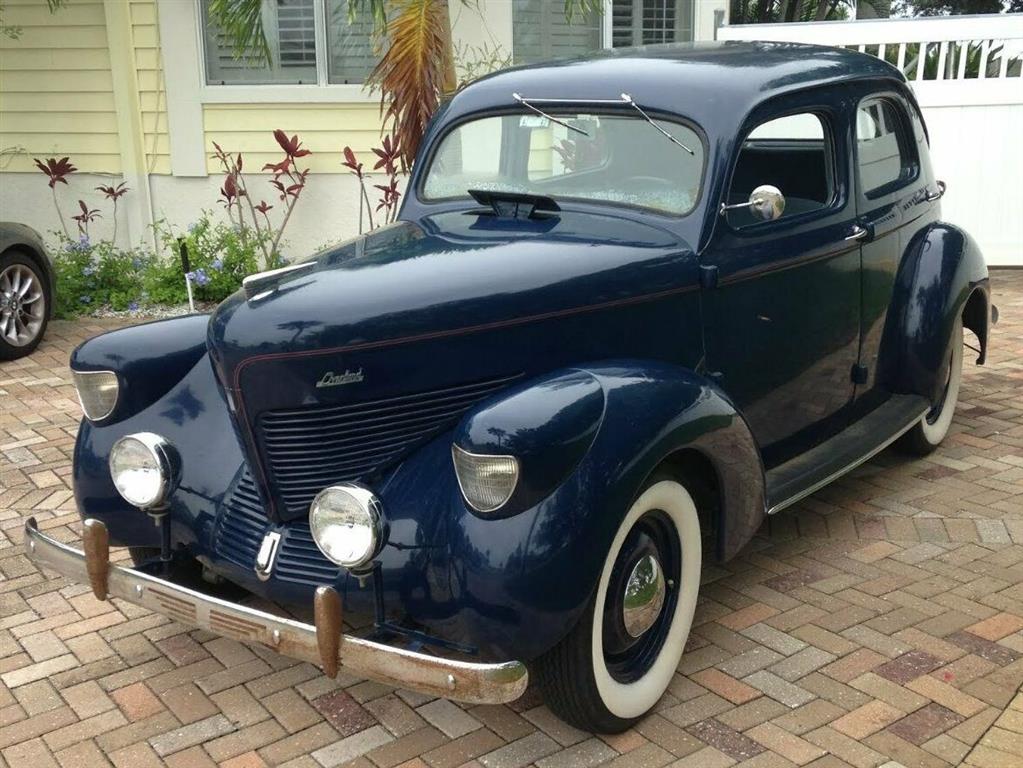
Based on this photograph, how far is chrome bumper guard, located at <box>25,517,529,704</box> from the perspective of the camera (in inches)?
104

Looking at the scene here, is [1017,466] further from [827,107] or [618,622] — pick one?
[618,622]

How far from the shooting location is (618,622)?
3.06 m

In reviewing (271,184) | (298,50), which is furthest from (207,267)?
(298,50)

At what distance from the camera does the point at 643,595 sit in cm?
311

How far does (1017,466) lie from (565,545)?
3192 millimetres

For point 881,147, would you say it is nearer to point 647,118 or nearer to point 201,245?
point 647,118

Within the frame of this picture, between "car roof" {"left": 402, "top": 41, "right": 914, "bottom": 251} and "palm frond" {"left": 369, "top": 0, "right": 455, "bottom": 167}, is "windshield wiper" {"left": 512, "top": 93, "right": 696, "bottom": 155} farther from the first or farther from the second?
"palm frond" {"left": 369, "top": 0, "right": 455, "bottom": 167}

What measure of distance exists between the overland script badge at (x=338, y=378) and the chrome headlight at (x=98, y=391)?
0.89m

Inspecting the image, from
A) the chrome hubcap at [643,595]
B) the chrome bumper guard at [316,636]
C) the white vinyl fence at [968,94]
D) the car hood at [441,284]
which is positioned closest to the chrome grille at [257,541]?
the chrome bumper guard at [316,636]

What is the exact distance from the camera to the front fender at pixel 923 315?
462 cm

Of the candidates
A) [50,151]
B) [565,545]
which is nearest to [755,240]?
[565,545]

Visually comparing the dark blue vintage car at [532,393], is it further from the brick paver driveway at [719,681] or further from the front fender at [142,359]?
the brick paver driveway at [719,681]

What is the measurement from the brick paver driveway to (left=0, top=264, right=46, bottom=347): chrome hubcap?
9.26 ft

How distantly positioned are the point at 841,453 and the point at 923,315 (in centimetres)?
84
